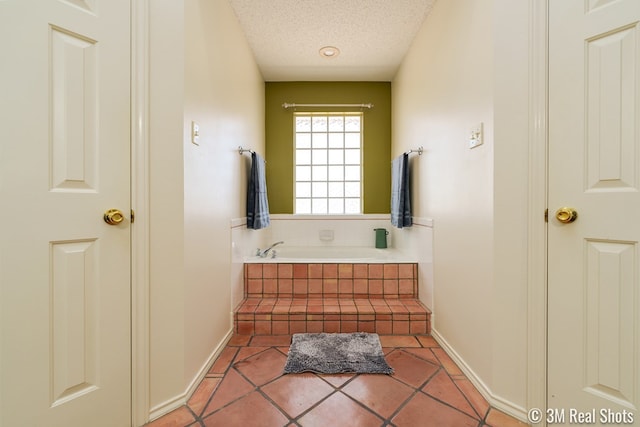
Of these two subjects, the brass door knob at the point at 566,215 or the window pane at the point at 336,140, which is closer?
the brass door knob at the point at 566,215

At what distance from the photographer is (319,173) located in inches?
133

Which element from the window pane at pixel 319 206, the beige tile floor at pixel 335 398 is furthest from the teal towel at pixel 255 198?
the window pane at pixel 319 206

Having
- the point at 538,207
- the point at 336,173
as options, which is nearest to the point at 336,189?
the point at 336,173

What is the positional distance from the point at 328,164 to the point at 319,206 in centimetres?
57

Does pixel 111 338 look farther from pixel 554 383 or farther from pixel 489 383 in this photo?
pixel 554 383

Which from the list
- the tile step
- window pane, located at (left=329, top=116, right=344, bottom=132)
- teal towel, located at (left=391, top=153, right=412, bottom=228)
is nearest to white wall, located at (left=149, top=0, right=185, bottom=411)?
the tile step

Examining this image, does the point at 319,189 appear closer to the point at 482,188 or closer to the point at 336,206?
the point at 336,206

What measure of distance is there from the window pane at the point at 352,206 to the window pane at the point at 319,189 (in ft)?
1.02

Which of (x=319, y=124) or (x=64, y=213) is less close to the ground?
(x=319, y=124)

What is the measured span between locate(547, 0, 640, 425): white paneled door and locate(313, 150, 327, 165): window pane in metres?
2.47

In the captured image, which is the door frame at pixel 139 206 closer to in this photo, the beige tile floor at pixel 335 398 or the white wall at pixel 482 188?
the beige tile floor at pixel 335 398

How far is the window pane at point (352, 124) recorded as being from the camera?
3.31 m

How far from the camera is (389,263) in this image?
7.31 ft

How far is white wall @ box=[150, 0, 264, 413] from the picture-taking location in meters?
1.14
